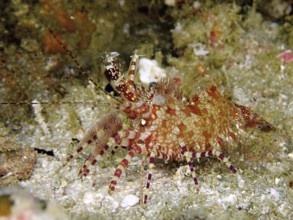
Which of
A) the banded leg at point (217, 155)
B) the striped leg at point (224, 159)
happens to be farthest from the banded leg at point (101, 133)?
the striped leg at point (224, 159)

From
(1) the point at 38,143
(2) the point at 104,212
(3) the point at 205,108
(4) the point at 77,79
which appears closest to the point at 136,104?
(3) the point at 205,108

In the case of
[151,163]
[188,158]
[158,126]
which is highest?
[158,126]

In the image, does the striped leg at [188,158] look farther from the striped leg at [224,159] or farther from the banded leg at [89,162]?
the banded leg at [89,162]

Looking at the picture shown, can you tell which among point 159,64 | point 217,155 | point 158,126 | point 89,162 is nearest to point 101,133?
point 89,162

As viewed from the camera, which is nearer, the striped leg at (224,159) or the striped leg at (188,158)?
the striped leg at (188,158)

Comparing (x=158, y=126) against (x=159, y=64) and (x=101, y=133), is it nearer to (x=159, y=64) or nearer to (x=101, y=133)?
(x=101, y=133)

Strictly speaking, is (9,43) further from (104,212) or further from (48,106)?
(104,212)

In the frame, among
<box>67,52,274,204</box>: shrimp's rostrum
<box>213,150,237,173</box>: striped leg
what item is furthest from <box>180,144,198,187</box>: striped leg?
<box>213,150,237,173</box>: striped leg

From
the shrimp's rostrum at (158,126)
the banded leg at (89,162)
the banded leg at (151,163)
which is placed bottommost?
the banded leg at (89,162)

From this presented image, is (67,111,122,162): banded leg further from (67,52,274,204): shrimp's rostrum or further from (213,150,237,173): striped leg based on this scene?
(213,150,237,173): striped leg
